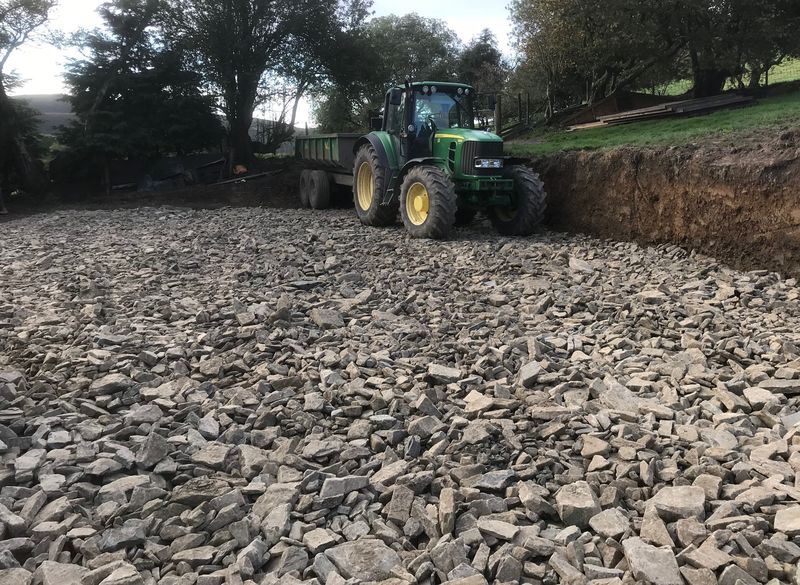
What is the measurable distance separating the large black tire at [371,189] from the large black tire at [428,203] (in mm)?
623

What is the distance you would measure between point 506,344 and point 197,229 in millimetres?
8091

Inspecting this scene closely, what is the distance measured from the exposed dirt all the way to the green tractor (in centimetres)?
96

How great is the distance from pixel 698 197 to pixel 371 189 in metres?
6.02

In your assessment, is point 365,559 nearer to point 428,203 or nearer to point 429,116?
point 428,203

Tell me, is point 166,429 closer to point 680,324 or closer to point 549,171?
point 680,324

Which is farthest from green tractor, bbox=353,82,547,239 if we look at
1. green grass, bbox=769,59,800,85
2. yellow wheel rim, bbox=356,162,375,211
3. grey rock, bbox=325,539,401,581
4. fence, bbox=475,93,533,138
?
green grass, bbox=769,59,800,85

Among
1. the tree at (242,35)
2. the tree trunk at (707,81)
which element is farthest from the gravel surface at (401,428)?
the tree at (242,35)

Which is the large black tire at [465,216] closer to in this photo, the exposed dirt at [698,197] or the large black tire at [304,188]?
the exposed dirt at [698,197]

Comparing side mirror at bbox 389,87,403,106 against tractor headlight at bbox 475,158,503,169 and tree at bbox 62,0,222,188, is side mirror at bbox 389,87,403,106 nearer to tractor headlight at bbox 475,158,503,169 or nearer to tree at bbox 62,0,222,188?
tractor headlight at bbox 475,158,503,169

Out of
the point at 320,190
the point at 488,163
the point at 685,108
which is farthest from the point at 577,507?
the point at 685,108

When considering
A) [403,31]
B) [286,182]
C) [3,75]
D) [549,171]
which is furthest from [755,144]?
[403,31]

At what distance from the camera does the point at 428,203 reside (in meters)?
10.5

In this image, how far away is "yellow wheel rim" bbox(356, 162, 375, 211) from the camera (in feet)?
41.3

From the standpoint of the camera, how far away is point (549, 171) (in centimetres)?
1178
